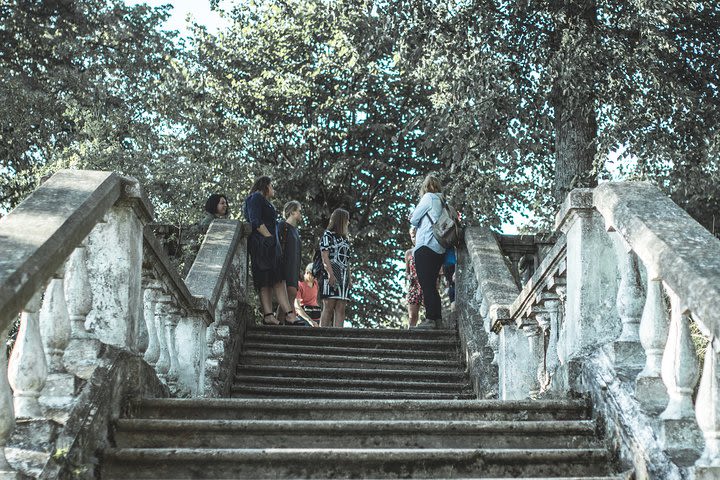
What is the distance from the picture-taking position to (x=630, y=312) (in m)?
5.04

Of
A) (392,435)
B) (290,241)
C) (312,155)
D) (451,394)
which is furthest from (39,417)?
(312,155)

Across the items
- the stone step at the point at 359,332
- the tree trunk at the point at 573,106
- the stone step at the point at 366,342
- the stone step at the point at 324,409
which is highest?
the tree trunk at the point at 573,106

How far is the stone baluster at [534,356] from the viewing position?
6805 mm

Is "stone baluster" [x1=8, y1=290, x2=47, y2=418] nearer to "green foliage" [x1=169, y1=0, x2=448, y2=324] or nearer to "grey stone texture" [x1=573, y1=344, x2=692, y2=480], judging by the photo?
"grey stone texture" [x1=573, y1=344, x2=692, y2=480]

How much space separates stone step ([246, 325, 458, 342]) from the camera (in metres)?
9.98

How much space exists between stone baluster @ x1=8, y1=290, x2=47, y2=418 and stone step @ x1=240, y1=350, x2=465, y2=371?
523 centimetres

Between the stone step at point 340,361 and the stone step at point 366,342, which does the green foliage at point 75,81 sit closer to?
the stone step at point 366,342

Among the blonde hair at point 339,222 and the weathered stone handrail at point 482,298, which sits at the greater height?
the blonde hair at point 339,222

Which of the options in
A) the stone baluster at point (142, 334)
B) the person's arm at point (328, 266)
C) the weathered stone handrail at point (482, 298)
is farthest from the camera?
the person's arm at point (328, 266)

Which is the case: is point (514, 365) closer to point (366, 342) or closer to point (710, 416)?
point (366, 342)

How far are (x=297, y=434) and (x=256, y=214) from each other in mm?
5761

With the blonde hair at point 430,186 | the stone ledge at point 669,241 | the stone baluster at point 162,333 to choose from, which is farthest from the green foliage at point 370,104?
the stone ledge at point 669,241

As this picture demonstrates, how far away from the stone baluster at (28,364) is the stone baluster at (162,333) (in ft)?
7.60

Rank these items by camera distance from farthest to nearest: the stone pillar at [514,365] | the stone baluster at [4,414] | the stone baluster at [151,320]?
the stone pillar at [514,365] < the stone baluster at [151,320] < the stone baluster at [4,414]
